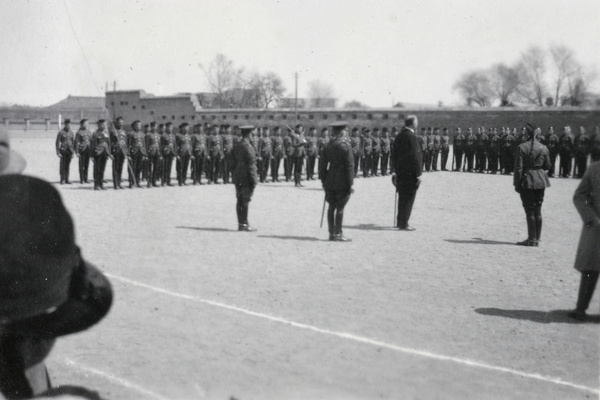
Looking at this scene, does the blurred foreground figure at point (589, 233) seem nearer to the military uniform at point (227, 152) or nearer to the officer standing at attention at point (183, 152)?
the officer standing at attention at point (183, 152)

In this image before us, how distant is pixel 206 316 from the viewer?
5531 millimetres

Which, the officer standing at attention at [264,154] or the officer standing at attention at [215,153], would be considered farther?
the officer standing at attention at [264,154]

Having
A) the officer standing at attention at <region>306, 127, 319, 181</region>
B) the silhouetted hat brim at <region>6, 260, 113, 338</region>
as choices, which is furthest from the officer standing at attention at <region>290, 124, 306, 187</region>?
the silhouetted hat brim at <region>6, 260, 113, 338</region>

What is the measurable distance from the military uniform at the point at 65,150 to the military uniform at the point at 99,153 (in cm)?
116

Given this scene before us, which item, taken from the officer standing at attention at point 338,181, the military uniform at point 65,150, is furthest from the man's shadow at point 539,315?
the military uniform at point 65,150

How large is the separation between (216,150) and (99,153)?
446cm

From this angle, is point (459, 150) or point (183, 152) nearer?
point (183, 152)

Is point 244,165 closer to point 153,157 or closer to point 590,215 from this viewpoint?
point 590,215

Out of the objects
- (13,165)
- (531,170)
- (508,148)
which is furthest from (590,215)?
(508,148)

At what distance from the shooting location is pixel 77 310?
4.41 ft

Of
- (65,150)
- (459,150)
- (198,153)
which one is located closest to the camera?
(65,150)

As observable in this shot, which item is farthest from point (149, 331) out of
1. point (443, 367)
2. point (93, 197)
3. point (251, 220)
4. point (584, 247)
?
point (93, 197)

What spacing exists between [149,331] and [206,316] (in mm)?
567

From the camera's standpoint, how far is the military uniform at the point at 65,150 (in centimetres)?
1841
